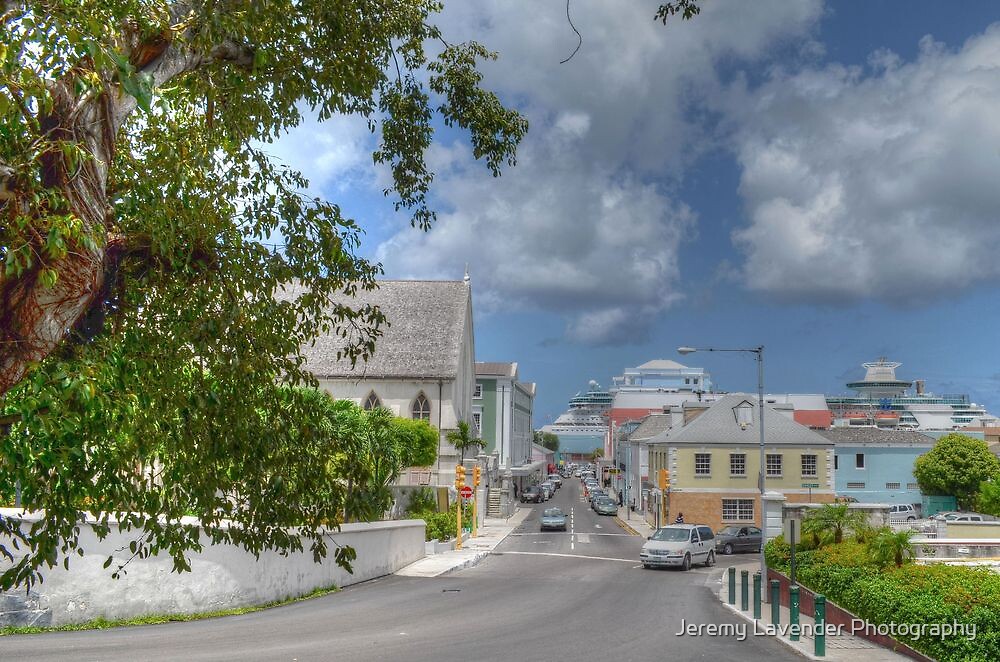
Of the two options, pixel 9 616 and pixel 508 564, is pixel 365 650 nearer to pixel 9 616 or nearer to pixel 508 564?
pixel 9 616

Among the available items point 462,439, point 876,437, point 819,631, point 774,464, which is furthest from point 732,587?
point 876,437

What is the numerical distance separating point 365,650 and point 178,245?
11.6 metres

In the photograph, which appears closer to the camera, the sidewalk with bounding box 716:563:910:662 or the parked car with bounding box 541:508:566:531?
the sidewalk with bounding box 716:563:910:662

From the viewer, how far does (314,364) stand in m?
55.5

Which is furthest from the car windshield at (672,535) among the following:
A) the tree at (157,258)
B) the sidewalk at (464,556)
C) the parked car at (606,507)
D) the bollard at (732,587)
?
the parked car at (606,507)

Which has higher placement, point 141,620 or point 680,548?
point 680,548

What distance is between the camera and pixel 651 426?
82.4 metres

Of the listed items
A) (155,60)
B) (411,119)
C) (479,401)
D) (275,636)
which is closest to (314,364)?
(479,401)

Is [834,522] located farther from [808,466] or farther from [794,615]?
[808,466]

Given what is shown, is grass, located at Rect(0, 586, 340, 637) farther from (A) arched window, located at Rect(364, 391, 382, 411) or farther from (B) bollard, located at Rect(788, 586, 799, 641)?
(A) arched window, located at Rect(364, 391, 382, 411)

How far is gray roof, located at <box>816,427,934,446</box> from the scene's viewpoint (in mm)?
69625

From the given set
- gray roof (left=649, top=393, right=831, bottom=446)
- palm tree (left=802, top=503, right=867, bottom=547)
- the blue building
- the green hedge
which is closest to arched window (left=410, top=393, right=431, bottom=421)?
gray roof (left=649, top=393, right=831, bottom=446)

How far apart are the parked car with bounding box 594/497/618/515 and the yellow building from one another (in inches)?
656

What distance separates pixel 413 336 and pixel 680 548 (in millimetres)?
27582
